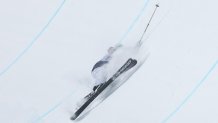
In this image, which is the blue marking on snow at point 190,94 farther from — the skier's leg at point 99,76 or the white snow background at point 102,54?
the skier's leg at point 99,76

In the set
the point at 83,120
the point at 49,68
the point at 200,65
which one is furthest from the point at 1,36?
the point at 200,65

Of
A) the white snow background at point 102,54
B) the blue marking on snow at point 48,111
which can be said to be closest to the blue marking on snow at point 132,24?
the white snow background at point 102,54

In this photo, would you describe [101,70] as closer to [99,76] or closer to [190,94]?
[99,76]

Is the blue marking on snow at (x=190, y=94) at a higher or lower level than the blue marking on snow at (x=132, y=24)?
lower

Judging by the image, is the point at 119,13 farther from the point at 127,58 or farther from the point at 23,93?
the point at 23,93

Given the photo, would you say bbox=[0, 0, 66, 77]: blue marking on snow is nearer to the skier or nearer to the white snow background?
the white snow background

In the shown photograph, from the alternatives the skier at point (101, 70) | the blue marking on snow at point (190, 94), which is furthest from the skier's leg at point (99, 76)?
the blue marking on snow at point (190, 94)

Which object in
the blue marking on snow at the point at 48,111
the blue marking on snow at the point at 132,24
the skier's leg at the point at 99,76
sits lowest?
the blue marking on snow at the point at 48,111
